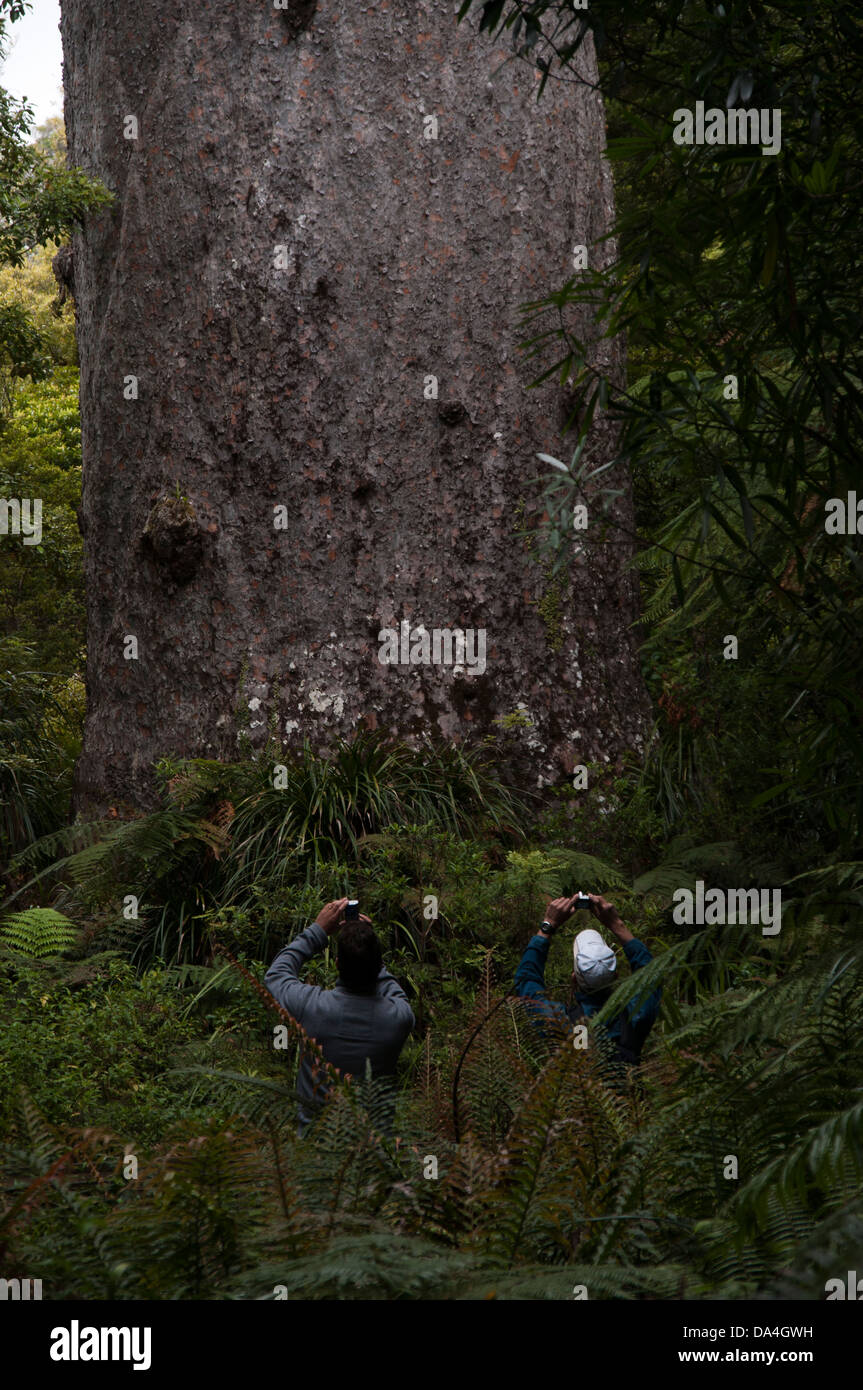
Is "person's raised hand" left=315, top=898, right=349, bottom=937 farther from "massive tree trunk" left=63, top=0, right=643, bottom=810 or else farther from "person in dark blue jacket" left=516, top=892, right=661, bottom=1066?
"massive tree trunk" left=63, top=0, right=643, bottom=810

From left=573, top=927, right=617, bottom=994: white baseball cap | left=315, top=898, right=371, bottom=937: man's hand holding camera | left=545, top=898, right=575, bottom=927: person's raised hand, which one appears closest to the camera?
left=573, top=927, right=617, bottom=994: white baseball cap

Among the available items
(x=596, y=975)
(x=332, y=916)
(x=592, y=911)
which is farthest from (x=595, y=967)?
(x=332, y=916)

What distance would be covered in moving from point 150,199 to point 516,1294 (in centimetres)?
741

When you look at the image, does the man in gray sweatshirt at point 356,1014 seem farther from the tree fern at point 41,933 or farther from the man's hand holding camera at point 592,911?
the tree fern at point 41,933

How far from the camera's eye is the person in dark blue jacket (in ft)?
15.0

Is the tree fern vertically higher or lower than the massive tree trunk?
lower

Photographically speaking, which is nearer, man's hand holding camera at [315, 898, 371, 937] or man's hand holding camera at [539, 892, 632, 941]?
man's hand holding camera at [539, 892, 632, 941]

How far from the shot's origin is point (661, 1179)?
3.22 metres

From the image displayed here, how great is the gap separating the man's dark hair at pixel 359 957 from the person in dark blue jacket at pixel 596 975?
23.3 inches

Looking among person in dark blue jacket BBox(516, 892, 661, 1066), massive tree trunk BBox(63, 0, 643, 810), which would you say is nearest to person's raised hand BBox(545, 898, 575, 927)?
person in dark blue jacket BBox(516, 892, 661, 1066)

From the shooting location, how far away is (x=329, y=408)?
7441 mm

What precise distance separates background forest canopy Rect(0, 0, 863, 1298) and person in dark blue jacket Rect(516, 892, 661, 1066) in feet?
0.54

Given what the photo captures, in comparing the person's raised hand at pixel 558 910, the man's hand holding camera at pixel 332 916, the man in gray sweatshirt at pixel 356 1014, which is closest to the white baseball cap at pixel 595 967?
the person's raised hand at pixel 558 910
